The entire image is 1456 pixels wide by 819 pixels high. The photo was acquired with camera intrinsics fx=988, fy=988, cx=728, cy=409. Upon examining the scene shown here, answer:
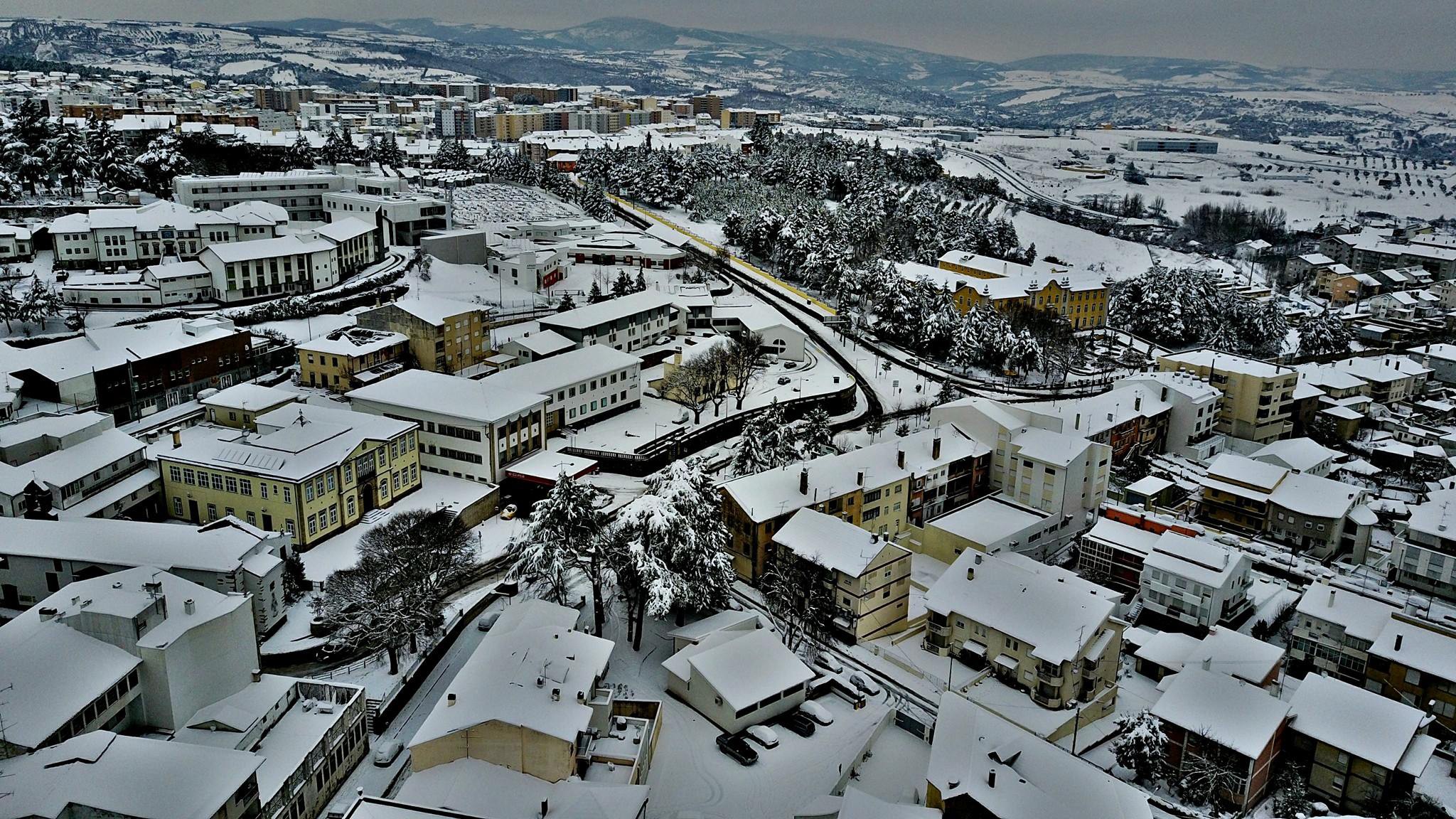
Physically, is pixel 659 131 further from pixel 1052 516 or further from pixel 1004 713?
pixel 1004 713

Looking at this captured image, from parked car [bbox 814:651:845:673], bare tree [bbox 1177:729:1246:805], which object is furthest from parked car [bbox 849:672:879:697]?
bare tree [bbox 1177:729:1246:805]

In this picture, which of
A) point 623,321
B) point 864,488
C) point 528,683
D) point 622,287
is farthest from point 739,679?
point 622,287

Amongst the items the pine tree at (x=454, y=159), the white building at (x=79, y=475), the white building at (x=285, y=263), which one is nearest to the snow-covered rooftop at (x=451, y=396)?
the white building at (x=79, y=475)

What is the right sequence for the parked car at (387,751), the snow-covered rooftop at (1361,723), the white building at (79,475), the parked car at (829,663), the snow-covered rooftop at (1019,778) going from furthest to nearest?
the white building at (79,475) < the parked car at (829,663) < the snow-covered rooftop at (1361,723) < the parked car at (387,751) < the snow-covered rooftop at (1019,778)

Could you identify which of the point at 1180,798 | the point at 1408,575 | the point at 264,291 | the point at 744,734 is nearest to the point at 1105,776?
the point at 1180,798

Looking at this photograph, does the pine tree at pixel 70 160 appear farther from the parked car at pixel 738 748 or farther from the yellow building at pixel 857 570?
the parked car at pixel 738 748

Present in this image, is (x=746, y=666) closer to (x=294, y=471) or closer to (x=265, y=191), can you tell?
(x=294, y=471)
